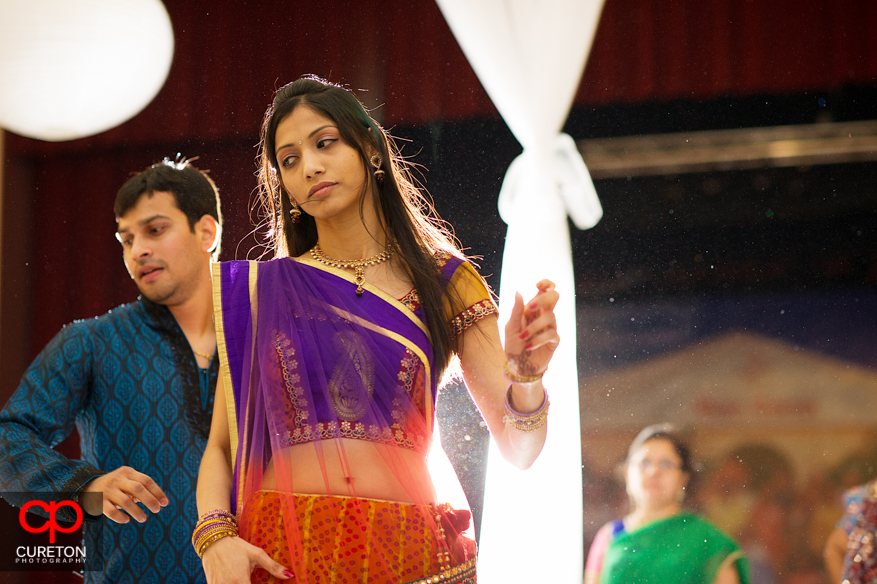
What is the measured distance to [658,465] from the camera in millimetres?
2291

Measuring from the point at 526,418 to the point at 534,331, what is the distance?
0.52ft

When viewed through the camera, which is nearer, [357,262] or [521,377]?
[521,377]

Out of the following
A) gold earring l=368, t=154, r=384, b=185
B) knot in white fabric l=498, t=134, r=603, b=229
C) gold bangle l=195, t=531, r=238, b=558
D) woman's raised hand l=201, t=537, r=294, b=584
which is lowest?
woman's raised hand l=201, t=537, r=294, b=584

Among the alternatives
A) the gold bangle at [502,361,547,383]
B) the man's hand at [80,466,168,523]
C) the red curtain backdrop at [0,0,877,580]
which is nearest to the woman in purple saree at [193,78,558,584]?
the gold bangle at [502,361,547,383]

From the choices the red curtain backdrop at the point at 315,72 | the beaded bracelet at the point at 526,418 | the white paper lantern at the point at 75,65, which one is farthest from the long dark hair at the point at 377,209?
the white paper lantern at the point at 75,65

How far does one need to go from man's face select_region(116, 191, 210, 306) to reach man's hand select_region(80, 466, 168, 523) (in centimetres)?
45

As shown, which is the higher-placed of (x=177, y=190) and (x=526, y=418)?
(x=177, y=190)

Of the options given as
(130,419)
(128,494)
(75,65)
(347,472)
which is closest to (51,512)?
(130,419)

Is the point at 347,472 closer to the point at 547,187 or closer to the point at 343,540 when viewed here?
the point at 343,540

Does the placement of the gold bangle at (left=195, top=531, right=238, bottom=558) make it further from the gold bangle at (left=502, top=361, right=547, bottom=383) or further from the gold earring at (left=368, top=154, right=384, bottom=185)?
the gold earring at (left=368, top=154, right=384, bottom=185)

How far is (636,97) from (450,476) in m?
1.37

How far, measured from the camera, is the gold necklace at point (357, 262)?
4.45 feet

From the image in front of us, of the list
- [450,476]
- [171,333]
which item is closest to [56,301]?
[171,333]

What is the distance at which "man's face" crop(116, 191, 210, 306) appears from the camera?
1.77 m
